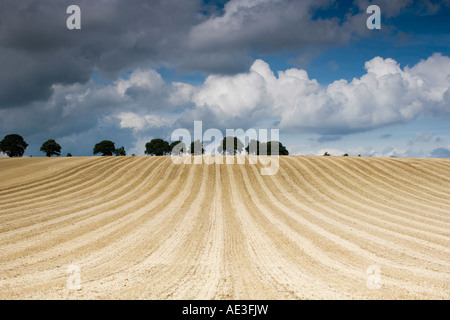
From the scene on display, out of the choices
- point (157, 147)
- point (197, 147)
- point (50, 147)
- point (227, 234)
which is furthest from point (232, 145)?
point (227, 234)

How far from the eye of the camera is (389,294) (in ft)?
28.5

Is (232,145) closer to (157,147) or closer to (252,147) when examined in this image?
(252,147)

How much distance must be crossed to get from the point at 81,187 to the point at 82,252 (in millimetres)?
22300

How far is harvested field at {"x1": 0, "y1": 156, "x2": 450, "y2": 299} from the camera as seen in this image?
30.8 ft

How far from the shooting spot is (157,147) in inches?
4532

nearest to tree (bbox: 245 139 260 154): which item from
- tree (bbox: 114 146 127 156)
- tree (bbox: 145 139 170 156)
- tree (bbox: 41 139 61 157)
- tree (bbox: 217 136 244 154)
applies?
tree (bbox: 217 136 244 154)

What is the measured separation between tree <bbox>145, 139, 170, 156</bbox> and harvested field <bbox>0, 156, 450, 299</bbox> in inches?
2970

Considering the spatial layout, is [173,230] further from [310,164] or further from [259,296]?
[310,164]

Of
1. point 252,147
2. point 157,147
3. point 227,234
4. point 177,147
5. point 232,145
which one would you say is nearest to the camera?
point 227,234

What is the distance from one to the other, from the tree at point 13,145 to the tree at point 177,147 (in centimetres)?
4780

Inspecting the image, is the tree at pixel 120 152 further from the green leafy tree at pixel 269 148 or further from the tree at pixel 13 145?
the green leafy tree at pixel 269 148

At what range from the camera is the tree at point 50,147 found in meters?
108

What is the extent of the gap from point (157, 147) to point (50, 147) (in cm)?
3602

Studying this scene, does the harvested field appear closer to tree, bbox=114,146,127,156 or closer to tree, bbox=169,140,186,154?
tree, bbox=169,140,186,154
